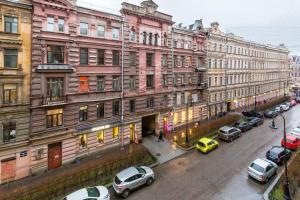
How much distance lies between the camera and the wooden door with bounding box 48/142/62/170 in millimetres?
21891

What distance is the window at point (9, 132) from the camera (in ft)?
62.2

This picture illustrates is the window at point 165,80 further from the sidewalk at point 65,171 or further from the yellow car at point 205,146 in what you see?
the sidewalk at point 65,171

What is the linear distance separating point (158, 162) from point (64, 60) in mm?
16391

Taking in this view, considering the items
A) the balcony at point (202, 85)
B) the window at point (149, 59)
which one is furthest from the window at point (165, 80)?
the balcony at point (202, 85)

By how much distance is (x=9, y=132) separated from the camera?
63.1ft

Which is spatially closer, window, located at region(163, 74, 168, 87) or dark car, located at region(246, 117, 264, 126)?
window, located at region(163, 74, 168, 87)

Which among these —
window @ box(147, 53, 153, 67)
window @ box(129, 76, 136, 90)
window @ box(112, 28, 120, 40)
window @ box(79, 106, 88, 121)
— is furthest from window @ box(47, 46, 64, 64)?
window @ box(147, 53, 153, 67)

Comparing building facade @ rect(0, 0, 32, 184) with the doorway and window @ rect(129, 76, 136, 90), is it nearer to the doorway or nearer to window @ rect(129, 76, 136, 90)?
window @ rect(129, 76, 136, 90)

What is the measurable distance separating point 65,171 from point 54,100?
311 inches

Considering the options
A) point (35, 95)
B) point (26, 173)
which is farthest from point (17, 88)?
point (26, 173)

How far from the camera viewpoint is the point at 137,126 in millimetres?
29750

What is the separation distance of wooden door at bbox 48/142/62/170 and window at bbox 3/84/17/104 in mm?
6165

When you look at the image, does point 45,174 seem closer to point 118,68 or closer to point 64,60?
point 64,60

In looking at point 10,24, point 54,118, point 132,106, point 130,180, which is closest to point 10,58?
point 10,24
